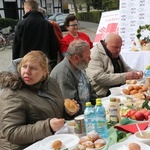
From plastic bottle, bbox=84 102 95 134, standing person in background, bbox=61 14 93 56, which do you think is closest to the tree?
standing person in background, bbox=61 14 93 56

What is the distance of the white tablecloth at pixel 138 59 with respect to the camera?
4949mm

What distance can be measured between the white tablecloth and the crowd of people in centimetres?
95

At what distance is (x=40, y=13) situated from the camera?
462 centimetres

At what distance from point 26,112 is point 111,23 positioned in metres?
5.65

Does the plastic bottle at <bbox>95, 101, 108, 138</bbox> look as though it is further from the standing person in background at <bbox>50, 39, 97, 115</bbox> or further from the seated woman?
the standing person in background at <bbox>50, 39, 97, 115</bbox>

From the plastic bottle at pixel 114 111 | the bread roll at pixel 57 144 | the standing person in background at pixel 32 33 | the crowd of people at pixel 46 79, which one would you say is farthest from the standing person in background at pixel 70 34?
the bread roll at pixel 57 144

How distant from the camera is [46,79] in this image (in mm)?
2350

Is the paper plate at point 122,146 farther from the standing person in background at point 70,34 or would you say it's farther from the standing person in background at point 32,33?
the standing person in background at point 70,34

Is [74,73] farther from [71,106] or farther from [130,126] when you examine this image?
[130,126]

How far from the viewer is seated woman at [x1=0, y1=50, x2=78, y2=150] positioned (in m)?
1.98

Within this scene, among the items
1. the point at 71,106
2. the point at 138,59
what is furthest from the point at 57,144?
the point at 138,59

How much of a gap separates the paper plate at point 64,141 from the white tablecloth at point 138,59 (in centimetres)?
334

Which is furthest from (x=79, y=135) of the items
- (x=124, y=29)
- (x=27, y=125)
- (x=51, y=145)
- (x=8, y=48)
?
(x=8, y=48)

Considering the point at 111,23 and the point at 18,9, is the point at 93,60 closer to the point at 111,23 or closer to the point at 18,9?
the point at 111,23
